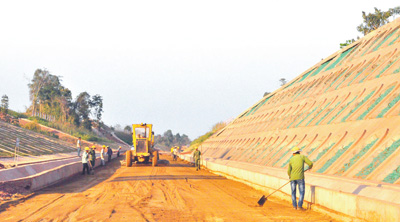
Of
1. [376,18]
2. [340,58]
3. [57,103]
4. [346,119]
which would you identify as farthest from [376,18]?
[57,103]

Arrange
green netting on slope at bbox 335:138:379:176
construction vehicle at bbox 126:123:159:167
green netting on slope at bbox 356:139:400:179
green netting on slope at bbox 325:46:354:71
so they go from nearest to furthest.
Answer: green netting on slope at bbox 356:139:400:179
green netting on slope at bbox 335:138:379:176
green netting on slope at bbox 325:46:354:71
construction vehicle at bbox 126:123:159:167

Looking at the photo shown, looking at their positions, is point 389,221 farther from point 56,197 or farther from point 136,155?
point 136,155

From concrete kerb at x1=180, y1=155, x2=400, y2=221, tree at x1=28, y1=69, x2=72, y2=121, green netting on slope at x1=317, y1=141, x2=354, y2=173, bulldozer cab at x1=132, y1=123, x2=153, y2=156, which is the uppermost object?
tree at x1=28, y1=69, x2=72, y2=121

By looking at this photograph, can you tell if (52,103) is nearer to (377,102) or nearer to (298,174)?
(377,102)

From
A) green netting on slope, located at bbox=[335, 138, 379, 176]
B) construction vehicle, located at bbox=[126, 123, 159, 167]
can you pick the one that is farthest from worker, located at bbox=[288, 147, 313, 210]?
construction vehicle, located at bbox=[126, 123, 159, 167]

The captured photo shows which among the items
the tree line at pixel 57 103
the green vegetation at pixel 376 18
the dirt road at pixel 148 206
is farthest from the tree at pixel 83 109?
the dirt road at pixel 148 206

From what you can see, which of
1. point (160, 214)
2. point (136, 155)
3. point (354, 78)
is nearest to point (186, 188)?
point (160, 214)

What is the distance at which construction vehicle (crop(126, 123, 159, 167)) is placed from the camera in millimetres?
39125

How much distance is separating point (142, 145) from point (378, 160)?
25.8 metres

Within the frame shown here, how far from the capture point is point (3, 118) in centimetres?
7075

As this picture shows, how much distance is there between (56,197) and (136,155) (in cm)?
2278

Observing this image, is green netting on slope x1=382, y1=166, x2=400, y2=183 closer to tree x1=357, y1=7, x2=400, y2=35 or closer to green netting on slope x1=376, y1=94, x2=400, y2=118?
green netting on slope x1=376, y1=94, x2=400, y2=118

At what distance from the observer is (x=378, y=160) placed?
16500 mm

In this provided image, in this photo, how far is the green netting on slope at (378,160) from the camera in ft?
53.2
